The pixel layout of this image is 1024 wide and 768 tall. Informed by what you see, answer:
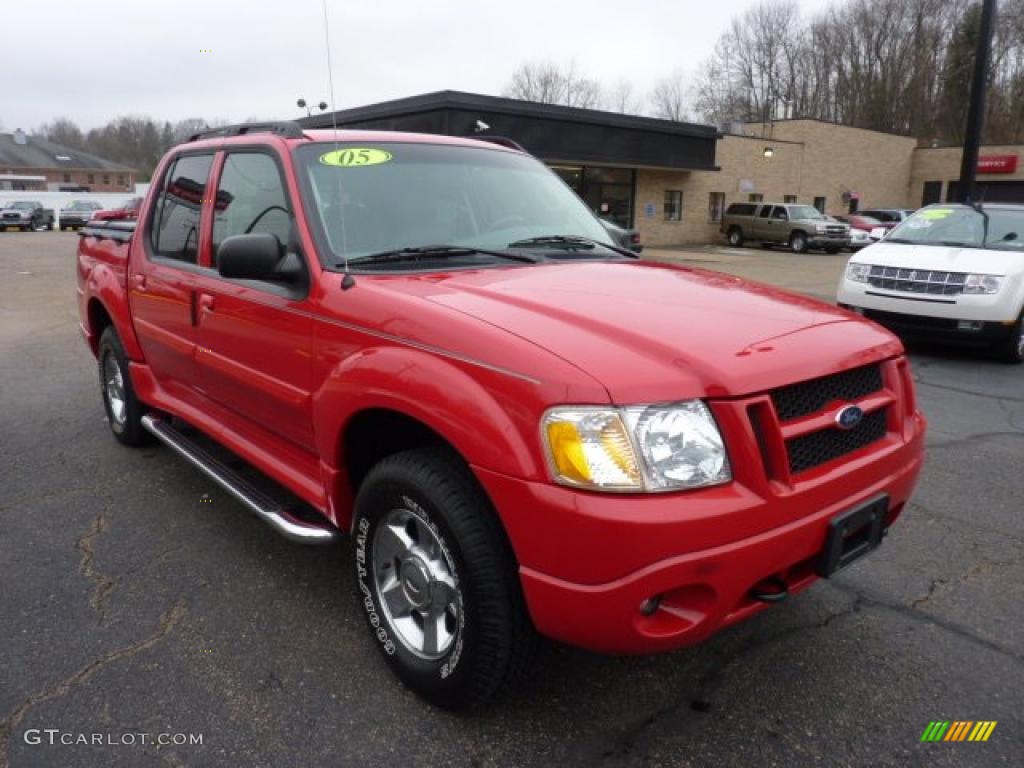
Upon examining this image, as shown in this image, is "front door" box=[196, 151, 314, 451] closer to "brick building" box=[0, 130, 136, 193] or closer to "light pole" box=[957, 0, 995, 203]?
"light pole" box=[957, 0, 995, 203]

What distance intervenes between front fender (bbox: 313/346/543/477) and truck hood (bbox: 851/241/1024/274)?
7379mm

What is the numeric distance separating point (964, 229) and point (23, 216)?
4088cm

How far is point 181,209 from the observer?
405 cm

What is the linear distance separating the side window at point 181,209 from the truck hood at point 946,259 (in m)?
7.16

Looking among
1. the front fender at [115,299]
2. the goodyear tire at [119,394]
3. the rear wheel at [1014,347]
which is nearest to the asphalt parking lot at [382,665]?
the goodyear tire at [119,394]

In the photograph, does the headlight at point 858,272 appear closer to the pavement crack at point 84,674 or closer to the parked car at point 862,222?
the pavement crack at point 84,674

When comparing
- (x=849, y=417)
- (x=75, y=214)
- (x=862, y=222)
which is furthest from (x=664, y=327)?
(x=75, y=214)

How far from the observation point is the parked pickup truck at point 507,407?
195cm

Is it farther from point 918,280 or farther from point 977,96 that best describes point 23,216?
point 918,280

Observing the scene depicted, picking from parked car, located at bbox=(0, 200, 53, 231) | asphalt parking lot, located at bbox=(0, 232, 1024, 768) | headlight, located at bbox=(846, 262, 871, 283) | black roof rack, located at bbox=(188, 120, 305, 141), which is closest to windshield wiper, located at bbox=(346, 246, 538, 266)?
black roof rack, located at bbox=(188, 120, 305, 141)

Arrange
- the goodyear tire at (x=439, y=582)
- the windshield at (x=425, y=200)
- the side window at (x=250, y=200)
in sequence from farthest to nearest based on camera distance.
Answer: the side window at (x=250, y=200), the windshield at (x=425, y=200), the goodyear tire at (x=439, y=582)

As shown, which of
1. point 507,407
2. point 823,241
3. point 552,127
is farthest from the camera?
point 823,241

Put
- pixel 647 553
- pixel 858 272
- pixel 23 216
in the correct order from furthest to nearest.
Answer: pixel 23 216
pixel 858 272
pixel 647 553

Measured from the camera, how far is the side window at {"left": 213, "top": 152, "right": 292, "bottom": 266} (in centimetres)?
316
